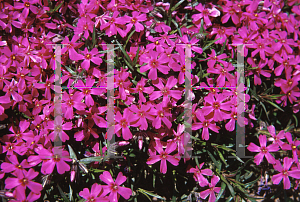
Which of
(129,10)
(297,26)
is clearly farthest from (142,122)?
(297,26)

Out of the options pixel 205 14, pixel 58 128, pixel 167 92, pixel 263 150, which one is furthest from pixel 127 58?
pixel 263 150

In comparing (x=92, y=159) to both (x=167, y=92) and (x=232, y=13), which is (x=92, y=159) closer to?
(x=167, y=92)

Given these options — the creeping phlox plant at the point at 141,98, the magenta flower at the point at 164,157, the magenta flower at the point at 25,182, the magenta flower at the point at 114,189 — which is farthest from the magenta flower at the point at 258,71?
the magenta flower at the point at 25,182

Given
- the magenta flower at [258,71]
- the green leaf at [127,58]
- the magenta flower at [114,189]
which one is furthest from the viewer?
the magenta flower at [258,71]

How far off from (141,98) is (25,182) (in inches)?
38.0

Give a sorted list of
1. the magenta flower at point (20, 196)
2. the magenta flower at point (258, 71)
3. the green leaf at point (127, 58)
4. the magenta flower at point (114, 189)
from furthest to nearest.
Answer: the magenta flower at point (258, 71) → the green leaf at point (127, 58) → the magenta flower at point (114, 189) → the magenta flower at point (20, 196)

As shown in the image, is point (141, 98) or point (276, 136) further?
point (276, 136)

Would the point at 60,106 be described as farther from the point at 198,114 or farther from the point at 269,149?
the point at 269,149

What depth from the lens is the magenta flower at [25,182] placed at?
1538 millimetres

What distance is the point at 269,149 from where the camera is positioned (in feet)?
6.23

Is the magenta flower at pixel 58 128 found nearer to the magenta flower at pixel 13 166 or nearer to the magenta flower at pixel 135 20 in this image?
the magenta flower at pixel 13 166

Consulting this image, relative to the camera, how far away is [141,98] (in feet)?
5.50

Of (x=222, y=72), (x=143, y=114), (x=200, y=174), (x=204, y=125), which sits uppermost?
(x=222, y=72)

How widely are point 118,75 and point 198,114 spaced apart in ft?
2.14
